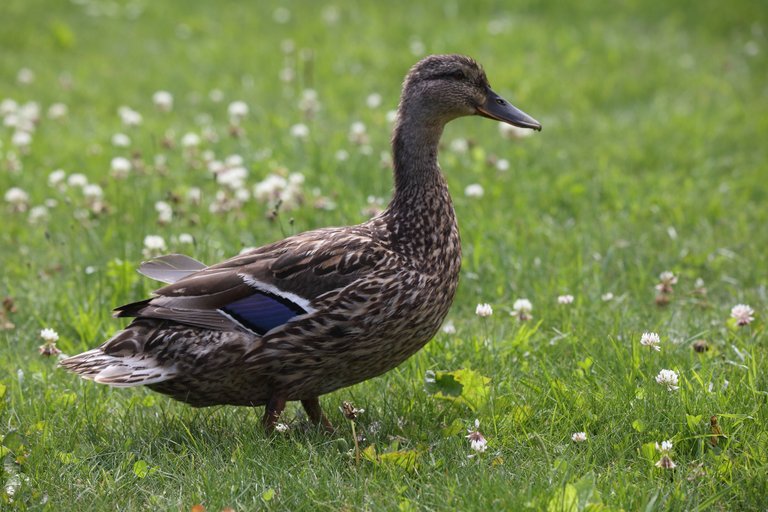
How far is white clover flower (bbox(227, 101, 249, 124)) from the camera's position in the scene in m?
7.87

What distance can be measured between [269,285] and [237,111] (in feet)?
12.2

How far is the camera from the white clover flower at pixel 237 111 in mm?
7871

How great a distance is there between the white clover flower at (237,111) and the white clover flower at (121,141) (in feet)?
2.71

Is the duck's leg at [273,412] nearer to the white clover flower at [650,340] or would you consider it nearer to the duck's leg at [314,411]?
the duck's leg at [314,411]

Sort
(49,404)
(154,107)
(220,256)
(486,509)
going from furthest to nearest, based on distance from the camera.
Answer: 1. (154,107)
2. (220,256)
3. (49,404)
4. (486,509)

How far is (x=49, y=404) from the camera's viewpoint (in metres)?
4.47

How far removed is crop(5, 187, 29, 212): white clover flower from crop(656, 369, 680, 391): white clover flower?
179 inches

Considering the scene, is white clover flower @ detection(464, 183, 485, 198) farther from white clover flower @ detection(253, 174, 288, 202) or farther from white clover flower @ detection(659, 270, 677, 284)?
white clover flower @ detection(659, 270, 677, 284)

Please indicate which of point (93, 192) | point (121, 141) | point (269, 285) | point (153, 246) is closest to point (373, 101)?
point (121, 141)

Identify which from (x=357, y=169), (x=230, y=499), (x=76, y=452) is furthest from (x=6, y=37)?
(x=230, y=499)

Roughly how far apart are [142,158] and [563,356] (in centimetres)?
413

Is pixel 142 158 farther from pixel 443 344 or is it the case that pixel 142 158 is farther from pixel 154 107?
pixel 443 344

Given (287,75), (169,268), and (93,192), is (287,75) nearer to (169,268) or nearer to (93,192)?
(93,192)

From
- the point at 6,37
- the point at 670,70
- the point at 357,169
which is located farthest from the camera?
the point at 6,37
